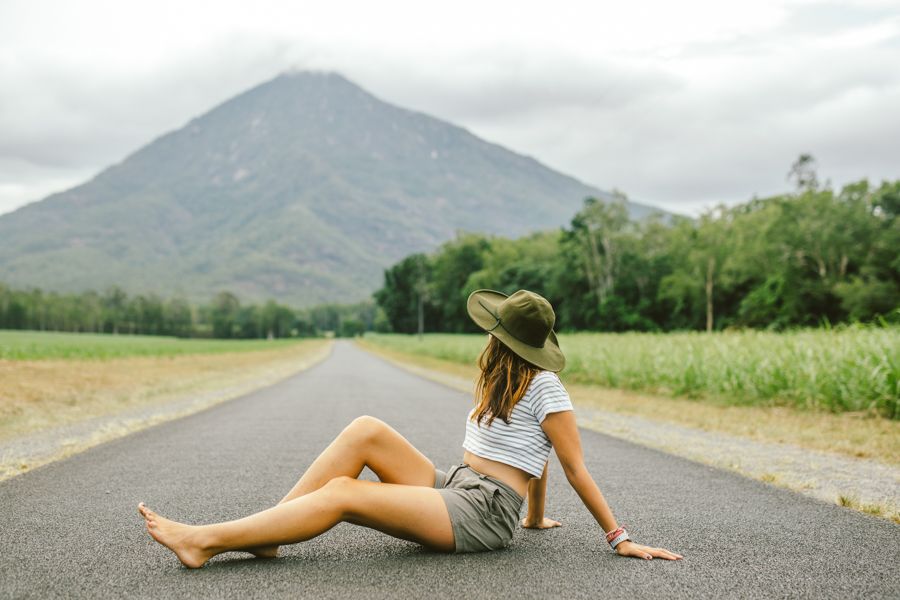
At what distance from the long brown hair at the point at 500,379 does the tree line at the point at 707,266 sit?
2156 centimetres

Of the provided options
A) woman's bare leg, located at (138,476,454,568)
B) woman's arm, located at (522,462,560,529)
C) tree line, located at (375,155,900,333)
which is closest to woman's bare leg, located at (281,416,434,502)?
woman's bare leg, located at (138,476,454,568)

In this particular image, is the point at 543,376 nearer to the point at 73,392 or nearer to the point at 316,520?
the point at 316,520

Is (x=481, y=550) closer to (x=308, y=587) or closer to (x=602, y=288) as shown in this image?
(x=308, y=587)

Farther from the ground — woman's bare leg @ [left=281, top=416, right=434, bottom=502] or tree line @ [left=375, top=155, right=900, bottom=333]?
tree line @ [left=375, top=155, right=900, bottom=333]

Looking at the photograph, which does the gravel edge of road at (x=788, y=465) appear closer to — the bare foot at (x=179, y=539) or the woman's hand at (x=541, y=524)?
the woman's hand at (x=541, y=524)

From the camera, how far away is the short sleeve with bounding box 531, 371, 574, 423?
371cm

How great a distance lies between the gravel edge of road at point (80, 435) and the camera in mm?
7148

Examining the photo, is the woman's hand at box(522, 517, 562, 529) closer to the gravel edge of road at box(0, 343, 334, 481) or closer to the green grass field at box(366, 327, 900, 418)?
the gravel edge of road at box(0, 343, 334, 481)

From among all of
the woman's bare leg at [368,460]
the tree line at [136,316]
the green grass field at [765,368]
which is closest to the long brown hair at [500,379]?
the woman's bare leg at [368,460]

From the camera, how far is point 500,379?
3.84 metres

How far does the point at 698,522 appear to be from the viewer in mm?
4699

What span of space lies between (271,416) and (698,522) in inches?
333

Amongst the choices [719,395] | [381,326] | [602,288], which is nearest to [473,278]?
[602,288]

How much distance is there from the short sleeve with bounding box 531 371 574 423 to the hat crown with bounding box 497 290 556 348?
0.20 m
